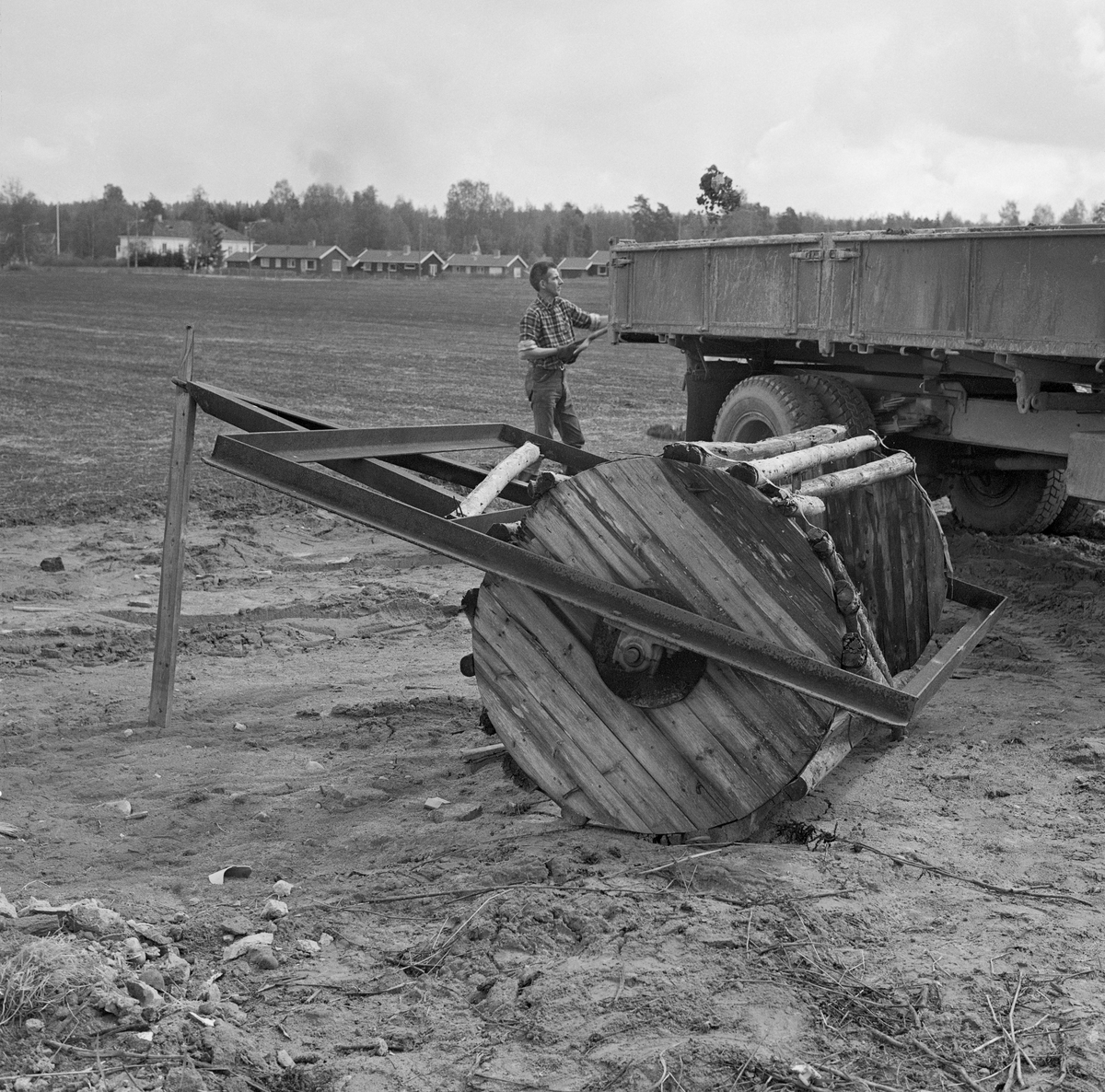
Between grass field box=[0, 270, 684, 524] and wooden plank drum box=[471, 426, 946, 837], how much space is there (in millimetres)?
6060

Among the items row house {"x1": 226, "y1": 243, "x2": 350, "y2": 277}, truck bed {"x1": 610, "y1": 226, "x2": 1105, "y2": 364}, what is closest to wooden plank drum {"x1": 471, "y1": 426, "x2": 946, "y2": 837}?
truck bed {"x1": 610, "y1": 226, "x2": 1105, "y2": 364}

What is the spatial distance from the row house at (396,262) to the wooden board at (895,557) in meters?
108

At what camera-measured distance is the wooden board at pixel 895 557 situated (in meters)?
4.96

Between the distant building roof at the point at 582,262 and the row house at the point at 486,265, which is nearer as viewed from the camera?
the distant building roof at the point at 582,262

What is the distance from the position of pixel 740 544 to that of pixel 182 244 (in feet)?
458

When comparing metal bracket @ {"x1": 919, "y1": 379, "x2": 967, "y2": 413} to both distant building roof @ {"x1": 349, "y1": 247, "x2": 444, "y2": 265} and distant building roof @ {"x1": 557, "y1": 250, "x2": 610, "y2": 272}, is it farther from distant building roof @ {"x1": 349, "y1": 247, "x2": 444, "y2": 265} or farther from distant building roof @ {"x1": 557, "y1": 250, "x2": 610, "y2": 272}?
distant building roof @ {"x1": 349, "y1": 247, "x2": 444, "y2": 265}

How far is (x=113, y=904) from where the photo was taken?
12.4 feet

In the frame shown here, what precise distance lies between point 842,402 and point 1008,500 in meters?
1.58

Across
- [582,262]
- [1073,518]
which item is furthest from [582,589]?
[582,262]

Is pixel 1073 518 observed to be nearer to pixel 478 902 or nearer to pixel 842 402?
pixel 842 402

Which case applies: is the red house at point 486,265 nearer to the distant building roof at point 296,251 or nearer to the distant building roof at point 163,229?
the distant building roof at point 296,251

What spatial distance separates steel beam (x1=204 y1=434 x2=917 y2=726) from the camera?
3.83m

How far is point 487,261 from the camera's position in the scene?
374ft

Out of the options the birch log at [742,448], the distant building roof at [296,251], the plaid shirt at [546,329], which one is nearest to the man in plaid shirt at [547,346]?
the plaid shirt at [546,329]
